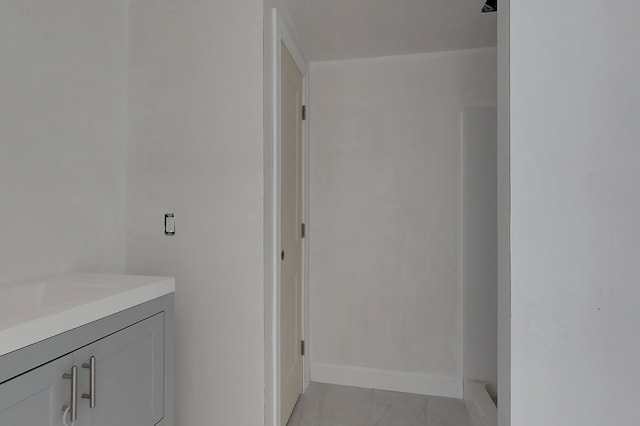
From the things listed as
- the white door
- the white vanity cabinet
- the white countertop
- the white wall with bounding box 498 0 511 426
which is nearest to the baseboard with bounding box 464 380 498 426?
the white door

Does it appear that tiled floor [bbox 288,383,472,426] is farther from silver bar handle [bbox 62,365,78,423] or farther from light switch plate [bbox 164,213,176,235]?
silver bar handle [bbox 62,365,78,423]

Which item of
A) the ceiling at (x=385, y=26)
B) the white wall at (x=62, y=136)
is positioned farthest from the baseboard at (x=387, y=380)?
the ceiling at (x=385, y=26)

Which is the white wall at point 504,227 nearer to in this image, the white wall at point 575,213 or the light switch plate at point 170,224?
the white wall at point 575,213

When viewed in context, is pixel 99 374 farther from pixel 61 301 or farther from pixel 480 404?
pixel 480 404

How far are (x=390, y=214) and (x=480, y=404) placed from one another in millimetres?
1260

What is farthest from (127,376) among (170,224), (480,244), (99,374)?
(480,244)

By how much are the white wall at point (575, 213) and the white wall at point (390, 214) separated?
158 cm

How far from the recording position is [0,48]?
1237mm

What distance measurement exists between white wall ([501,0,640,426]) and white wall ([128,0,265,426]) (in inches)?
44.0

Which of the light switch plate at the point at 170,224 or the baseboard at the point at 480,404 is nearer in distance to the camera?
the light switch plate at the point at 170,224

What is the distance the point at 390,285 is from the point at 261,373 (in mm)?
1150

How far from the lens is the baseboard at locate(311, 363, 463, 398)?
2.45 m

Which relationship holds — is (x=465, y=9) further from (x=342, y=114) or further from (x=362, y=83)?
(x=342, y=114)

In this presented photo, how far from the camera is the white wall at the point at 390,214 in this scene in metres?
2.47
